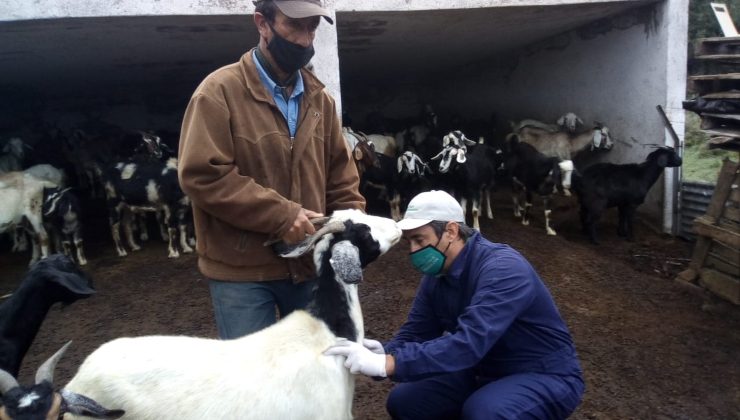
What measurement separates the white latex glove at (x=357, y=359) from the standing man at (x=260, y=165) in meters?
0.41

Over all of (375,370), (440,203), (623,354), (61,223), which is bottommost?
(623,354)

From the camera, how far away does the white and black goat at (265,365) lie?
227cm

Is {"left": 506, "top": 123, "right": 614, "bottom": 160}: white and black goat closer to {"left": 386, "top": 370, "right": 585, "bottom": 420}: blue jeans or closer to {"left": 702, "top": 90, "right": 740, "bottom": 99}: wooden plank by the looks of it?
{"left": 702, "top": 90, "right": 740, "bottom": 99}: wooden plank

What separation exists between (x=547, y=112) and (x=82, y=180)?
1004 centimetres

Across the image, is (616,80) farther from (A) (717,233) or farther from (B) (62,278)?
(B) (62,278)

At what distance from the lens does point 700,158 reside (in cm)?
1106

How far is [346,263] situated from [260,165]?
59 centimetres

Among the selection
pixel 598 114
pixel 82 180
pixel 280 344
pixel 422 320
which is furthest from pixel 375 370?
pixel 82 180

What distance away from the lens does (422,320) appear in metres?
3.19

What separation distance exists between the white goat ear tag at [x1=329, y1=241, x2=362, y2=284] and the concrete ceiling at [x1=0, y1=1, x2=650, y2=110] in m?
4.73

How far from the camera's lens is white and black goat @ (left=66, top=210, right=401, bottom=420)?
227 centimetres

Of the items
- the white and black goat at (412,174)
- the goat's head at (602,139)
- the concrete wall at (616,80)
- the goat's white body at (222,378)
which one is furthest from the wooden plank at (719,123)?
the goat's white body at (222,378)

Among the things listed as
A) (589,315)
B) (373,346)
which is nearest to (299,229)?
(373,346)

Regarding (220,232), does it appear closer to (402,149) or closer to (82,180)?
(402,149)
